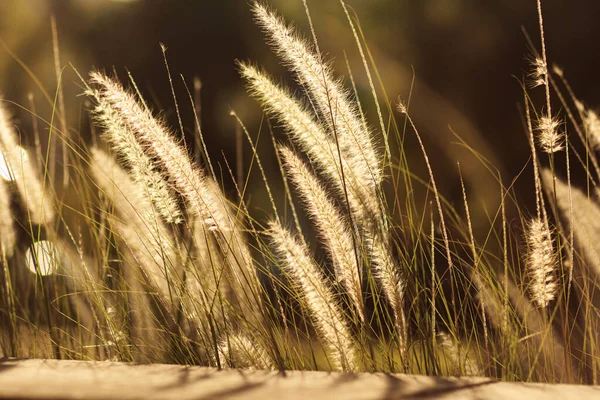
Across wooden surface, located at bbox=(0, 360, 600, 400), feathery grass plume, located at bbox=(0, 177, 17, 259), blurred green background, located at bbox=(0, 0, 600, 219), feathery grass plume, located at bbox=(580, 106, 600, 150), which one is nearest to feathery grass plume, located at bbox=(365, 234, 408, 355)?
wooden surface, located at bbox=(0, 360, 600, 400)

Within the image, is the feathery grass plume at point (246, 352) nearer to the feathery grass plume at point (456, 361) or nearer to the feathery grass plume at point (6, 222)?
the feathery grass plume at point (456, 361)

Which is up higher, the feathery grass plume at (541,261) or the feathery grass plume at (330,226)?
the feathery grass plume at (330,226)

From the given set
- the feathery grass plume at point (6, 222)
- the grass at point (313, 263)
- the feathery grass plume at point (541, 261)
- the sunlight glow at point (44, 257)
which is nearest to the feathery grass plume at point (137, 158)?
the grass at point (313, 263)

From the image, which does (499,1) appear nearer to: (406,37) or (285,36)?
(406,37)

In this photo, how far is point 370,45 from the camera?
2047 millimetres

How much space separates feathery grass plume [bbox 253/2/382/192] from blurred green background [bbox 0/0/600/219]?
3.17ft

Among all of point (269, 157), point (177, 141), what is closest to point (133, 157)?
point (177, 141)

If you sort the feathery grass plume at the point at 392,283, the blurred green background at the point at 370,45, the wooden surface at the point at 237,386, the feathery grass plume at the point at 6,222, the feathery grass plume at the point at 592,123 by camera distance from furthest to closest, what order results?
the blurred green background at the point at 370,45 < the feathery grass plume at the point at 6,222 < the feathery grass plume at the point at 592,123 < the feathery grass plume at the point at 392,283 < the wooden surface at the point at 237,386

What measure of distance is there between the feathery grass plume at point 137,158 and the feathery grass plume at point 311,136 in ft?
0.69

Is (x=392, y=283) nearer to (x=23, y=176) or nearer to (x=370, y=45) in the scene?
(x=23, y=176)

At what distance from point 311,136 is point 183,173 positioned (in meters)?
0.22

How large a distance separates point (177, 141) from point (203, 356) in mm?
378

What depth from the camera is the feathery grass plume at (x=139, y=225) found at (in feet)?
3.18

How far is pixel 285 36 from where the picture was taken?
3.11 feet
